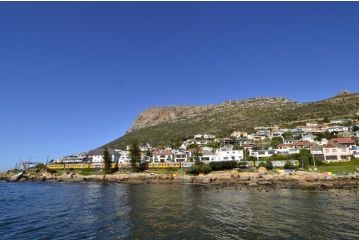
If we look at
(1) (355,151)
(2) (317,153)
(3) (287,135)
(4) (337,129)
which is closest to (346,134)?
(4) (337,129)

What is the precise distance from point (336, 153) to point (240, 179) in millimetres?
42547

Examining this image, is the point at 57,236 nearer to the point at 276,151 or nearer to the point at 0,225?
the point at 0,225

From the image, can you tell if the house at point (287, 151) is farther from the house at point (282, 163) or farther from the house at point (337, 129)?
the house at point (337, 129)

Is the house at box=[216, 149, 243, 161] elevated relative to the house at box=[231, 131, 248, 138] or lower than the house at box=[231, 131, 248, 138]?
lower

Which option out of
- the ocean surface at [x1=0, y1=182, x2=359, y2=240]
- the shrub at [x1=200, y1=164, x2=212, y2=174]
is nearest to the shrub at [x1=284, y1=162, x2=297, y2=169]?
the shrub at [x1=200, y1=164, x2=212, y2=174]

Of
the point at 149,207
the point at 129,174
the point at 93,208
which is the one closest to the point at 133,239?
the point at 149,207

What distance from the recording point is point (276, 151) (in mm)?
112562

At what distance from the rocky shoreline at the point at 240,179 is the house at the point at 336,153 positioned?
2704cm

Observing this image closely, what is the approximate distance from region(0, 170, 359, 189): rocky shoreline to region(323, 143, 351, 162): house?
1065 inches

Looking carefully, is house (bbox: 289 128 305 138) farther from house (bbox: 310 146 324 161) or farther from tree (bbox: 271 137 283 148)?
house (bbox: 310 146 324 161)

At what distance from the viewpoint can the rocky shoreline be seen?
6744 cm

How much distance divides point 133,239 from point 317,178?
6550 centimetres

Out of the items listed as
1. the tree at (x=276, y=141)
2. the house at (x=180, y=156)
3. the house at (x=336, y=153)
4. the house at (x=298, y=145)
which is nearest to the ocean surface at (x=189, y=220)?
the house at (x=336, y=153)

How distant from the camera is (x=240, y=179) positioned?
8381 centimetres
